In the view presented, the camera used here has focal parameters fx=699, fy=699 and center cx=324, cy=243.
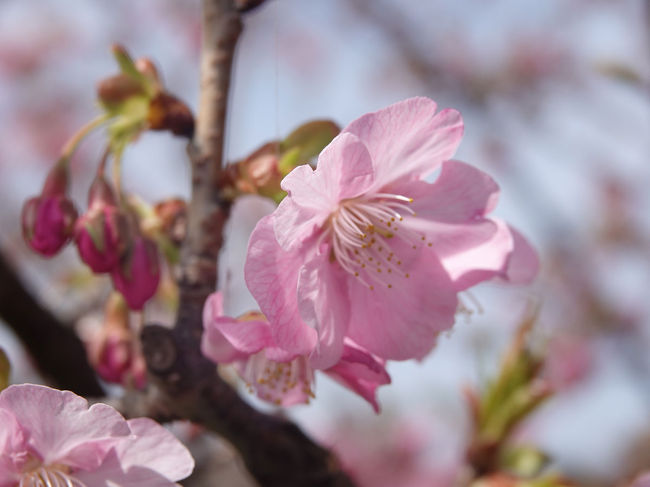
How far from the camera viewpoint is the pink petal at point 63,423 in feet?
1.97

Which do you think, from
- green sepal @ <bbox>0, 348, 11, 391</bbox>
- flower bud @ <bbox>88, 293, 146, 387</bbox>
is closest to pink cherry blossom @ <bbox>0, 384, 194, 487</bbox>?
green sepal @ <bbox>0, 348, 11, 391</bbox>

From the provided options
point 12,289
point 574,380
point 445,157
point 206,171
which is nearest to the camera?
point 445,157

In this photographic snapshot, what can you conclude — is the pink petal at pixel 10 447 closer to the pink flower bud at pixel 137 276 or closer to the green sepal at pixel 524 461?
the pink flower bud at pixel 137 276

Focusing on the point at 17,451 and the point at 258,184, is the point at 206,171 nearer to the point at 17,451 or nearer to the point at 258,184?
the point at 258,184

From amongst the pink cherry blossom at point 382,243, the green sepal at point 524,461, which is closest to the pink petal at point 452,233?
the pink cherry blossom at point 382,243

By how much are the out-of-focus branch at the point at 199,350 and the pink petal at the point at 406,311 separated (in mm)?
207

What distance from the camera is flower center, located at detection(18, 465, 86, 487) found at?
650 millimetres

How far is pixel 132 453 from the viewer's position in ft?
2.11

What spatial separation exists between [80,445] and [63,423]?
0.09ft

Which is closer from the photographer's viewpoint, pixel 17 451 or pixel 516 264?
pixel 17 451

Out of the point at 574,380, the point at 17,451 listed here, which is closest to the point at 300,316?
the point at 17,451

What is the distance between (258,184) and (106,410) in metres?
0.33

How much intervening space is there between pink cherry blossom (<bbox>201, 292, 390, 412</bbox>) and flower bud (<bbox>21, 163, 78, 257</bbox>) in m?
0.29

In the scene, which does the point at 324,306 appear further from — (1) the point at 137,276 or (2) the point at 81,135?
(2) the point at 81,135
